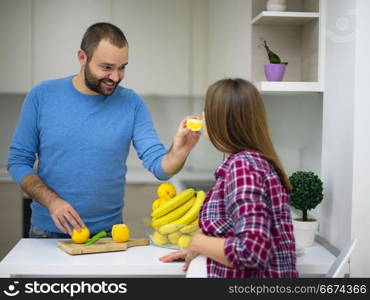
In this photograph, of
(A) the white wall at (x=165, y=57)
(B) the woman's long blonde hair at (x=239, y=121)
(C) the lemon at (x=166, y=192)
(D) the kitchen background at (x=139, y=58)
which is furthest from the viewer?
(A) the white wall at (x=165, y=57)

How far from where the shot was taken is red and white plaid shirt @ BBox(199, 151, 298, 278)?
46.4 inches

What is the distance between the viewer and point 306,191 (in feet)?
6.07

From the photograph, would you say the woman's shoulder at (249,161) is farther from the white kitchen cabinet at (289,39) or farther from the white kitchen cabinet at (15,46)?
the white kitchen cabinet at (15,46)

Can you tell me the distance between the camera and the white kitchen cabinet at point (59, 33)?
3.83 metres

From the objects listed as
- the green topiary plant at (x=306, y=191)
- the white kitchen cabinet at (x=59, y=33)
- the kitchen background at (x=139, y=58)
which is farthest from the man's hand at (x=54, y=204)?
the white kitchen cabinet at (x=59, y=33)

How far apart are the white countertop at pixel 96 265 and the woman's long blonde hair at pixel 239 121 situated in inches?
16.8

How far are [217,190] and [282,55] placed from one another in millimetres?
1091

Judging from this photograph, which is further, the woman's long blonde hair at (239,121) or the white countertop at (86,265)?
the white countertop at (86,265)

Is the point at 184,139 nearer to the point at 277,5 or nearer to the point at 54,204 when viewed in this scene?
the point at 54,204

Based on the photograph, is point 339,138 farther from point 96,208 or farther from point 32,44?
point 32,44

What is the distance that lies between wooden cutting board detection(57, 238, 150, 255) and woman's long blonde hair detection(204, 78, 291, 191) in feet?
1.76

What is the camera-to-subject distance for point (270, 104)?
2775 millimetres

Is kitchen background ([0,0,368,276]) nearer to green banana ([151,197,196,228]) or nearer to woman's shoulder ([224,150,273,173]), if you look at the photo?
green banana ([151,197,196,228])

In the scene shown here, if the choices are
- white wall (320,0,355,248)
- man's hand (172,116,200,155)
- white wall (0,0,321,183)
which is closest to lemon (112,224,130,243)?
man's hand (172,116,200,155)
